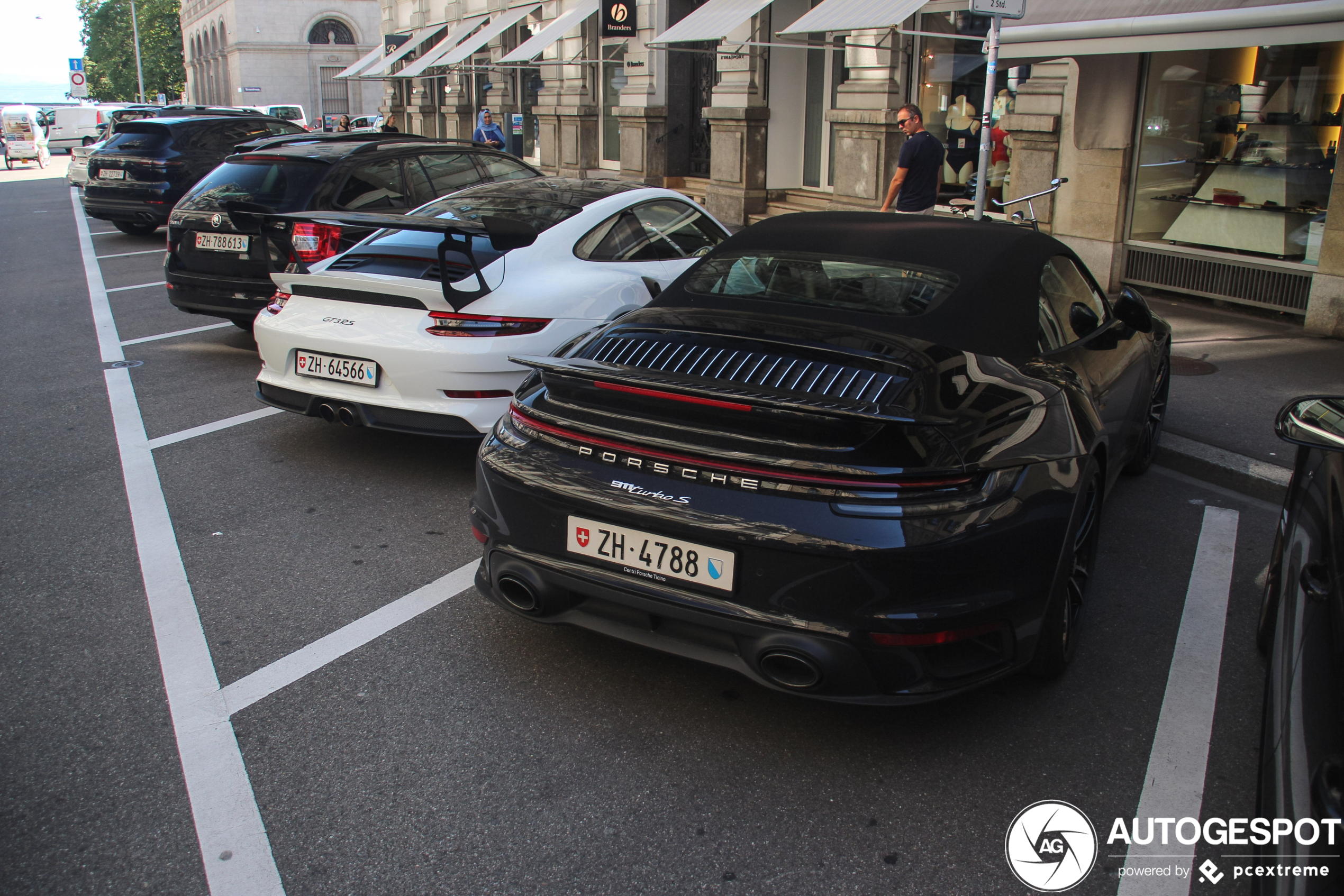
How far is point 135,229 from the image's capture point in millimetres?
17359

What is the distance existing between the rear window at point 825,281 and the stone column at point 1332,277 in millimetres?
6810

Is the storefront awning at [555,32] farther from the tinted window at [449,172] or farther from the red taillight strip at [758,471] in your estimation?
the red taillight strip at [758,471]

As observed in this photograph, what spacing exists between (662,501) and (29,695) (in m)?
2.19

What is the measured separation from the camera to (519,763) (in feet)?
10.0

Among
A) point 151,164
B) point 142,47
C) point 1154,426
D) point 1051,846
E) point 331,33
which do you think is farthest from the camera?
point 142,47

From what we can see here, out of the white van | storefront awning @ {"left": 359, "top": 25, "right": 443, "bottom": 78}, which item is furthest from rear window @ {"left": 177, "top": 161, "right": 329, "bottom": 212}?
the white van

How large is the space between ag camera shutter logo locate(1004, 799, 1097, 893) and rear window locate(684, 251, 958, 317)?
5.28 feet

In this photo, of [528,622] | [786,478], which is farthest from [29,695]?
[786,478]

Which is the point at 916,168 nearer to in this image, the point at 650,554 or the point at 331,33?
the point at 650,554

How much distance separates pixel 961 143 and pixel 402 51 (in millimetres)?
20118

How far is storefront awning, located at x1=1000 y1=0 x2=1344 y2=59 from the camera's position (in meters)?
6.87

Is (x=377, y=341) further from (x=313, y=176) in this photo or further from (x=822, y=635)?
(x=313, y=176)

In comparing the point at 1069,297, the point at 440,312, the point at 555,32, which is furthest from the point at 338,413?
the point at 555,32

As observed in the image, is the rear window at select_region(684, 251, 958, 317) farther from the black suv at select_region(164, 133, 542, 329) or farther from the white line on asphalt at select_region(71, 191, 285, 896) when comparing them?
the black suv at select_region(164, 133, 542, 329)
